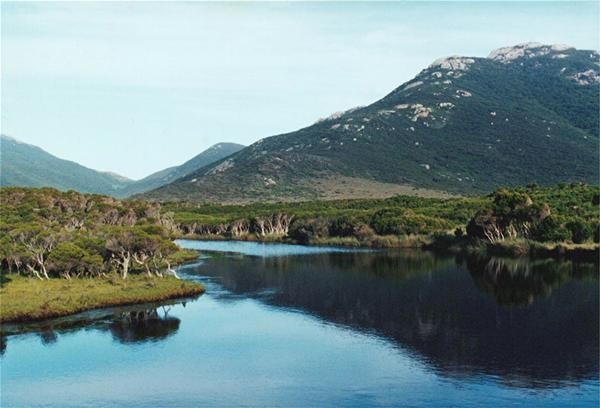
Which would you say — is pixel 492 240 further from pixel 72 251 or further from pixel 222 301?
pixel 72 251

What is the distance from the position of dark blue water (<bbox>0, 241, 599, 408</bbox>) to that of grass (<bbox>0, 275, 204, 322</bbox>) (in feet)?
7.20

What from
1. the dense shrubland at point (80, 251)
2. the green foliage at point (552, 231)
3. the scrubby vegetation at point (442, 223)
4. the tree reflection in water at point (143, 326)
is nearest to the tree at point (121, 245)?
the dense shrubland at point (80, 251)

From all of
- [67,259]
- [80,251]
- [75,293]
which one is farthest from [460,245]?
[75,293]

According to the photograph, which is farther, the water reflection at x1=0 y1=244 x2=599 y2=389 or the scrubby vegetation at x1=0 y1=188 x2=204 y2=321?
the scrubby vegetation at x1=0 y1=188 x2=204 y2=321

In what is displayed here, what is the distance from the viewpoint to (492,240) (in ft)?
425

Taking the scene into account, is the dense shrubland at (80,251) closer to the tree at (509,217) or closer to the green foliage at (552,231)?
the tree at (509,217)

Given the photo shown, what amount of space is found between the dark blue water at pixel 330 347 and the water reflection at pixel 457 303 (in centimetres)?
25

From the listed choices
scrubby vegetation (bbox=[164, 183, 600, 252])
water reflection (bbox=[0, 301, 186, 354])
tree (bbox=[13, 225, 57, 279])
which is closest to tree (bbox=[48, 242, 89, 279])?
tree (bbox=[13, 225, 57, 279])

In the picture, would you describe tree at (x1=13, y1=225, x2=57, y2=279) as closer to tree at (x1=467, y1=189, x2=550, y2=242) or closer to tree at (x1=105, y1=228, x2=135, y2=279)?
tree at (x1=105, y1=228, x2=135, y2=279)

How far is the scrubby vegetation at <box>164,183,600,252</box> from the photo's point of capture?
407ft

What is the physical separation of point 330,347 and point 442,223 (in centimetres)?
10046

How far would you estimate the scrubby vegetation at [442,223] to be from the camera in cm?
12419

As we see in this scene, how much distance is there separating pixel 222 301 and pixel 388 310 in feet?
68.4

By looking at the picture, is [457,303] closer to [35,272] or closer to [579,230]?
[35,272]
